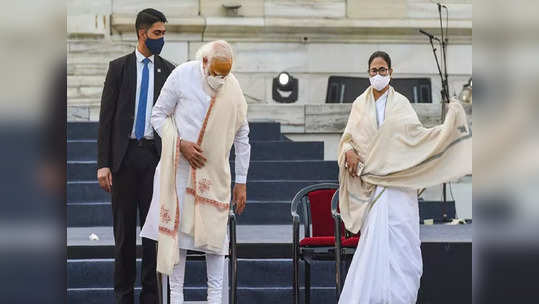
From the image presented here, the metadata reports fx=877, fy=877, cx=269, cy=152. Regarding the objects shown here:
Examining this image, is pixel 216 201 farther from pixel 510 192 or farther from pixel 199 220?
pixel 510 192

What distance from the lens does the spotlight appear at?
12430 mm

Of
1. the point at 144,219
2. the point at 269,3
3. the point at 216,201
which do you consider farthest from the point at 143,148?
the point at 269,3

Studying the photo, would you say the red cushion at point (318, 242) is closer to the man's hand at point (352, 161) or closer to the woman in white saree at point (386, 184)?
the woman in white saree at point (386, 184)

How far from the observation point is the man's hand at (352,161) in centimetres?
609

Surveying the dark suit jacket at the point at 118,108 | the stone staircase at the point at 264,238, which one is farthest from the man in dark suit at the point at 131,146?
the stone staircase at the point at 264,238

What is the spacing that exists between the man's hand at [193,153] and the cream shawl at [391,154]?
4.27 feet

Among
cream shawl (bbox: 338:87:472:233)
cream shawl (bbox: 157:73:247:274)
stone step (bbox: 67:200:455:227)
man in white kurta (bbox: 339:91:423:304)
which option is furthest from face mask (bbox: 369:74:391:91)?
stone step (bbox: 67:200:455:227)

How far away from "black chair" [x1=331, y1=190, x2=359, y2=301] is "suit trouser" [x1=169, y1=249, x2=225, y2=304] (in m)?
1.00

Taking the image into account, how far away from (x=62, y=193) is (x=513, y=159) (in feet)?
1.97

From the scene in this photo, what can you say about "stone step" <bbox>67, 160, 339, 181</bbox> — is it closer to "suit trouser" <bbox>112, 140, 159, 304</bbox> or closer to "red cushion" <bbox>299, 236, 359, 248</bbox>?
"red cushion" <bbox>299, 236, 359, 248</bbox>

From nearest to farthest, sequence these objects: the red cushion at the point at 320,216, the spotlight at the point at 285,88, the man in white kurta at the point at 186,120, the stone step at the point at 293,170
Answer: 1. the man in white kurta at the point at 186,120
2. the red cushion at the point at 320,216
3. the stone step at the point at 293,170
4. the spotlight at the point at 285,88

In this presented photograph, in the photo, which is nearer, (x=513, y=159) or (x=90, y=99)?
(x=513, y=159)

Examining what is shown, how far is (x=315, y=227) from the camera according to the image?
640cm

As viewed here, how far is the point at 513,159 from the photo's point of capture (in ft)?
3.89
